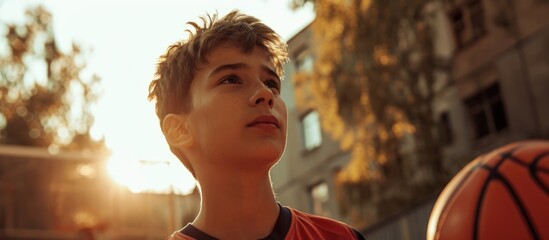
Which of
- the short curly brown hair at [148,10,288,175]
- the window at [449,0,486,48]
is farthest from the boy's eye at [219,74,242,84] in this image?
the window at [449,0,486,48]

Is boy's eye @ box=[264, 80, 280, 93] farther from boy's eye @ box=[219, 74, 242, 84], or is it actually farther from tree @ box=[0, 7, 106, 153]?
tree @ box=[0, 7, 106, 153]

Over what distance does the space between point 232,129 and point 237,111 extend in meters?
0.07

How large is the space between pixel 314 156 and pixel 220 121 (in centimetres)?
2754

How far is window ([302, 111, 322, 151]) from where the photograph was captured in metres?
30.4

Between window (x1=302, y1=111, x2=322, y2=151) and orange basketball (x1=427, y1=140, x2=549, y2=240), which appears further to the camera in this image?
window (x1=302, y1=111, x2=322, y2=151)

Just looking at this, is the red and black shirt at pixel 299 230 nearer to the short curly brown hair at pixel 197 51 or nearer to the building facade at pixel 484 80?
the short curly brown hair at pixel 197 51

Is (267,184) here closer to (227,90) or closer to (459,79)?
(227,90)

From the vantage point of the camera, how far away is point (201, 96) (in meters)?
2.98

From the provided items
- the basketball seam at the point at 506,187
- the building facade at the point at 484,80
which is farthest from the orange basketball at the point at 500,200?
the building facade at the point at 484,80

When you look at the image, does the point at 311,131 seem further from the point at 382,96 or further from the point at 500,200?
the point at 500,200

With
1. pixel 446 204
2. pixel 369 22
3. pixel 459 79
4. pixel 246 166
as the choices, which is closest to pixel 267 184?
pixel 246 166

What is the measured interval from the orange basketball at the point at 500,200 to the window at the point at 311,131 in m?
24.1

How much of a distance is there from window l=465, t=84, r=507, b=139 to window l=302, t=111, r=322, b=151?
391 inches

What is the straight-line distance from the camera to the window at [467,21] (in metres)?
20.5
